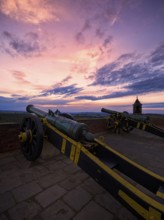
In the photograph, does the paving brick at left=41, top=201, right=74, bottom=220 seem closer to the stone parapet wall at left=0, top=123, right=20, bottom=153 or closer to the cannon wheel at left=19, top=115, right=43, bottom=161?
the cannon wheel at left=19, top=115, right=43, bottom=161

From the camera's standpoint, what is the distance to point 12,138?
409 cm

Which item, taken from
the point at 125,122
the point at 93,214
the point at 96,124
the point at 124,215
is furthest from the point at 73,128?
the point at 125,122

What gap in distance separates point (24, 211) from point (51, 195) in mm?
478

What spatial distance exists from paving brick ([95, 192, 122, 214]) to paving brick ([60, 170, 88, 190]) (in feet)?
1.78

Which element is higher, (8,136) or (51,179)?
(8,136)

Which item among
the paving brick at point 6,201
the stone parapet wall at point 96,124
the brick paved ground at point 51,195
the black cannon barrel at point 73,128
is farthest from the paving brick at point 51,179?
the stone parapet wall at point 96,124

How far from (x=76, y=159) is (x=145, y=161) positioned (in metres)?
2.76

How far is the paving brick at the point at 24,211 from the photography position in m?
1.86

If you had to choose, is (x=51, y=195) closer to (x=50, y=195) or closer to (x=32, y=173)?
(x=50, y=195)

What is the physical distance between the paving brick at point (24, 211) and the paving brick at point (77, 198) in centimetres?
49

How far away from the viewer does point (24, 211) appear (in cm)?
195

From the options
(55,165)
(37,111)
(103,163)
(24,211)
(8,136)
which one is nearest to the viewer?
(103,163)

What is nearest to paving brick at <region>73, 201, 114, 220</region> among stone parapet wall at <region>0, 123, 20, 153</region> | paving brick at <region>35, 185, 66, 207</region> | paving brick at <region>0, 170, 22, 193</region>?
paving brick at <region>35, 185, 66, 207</region>

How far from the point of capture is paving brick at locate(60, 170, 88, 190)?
260 centimetres
